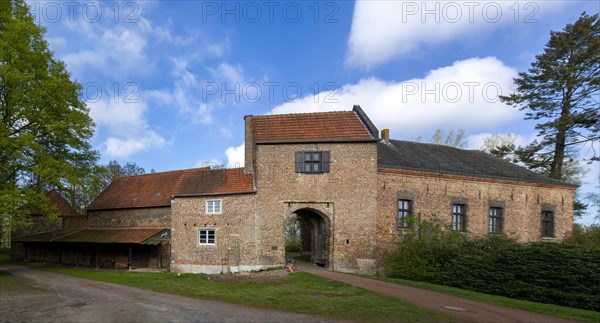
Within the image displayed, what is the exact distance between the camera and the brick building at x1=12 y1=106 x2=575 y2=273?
20750mm

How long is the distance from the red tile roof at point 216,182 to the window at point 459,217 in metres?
12.7

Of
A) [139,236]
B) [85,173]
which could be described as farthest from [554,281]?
[85,173]

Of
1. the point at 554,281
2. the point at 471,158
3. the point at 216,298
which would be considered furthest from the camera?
the point at 471,158

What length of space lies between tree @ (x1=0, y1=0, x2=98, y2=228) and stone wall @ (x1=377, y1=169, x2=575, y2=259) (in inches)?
727

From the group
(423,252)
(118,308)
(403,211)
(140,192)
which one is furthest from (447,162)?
(140,192)

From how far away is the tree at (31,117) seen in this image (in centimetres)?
1966

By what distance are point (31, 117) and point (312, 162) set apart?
52.5 feet

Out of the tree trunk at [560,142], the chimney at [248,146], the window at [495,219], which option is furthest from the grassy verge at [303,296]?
the tree trunk at [560,142]

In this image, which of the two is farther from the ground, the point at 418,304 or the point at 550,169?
the point at 550,169

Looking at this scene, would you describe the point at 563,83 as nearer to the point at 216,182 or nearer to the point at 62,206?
the point at 216,182

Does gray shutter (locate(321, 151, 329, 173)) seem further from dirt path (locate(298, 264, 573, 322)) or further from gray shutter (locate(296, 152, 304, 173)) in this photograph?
dirt path (locate(298, 264, 573, 322))

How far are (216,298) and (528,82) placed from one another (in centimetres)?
3048

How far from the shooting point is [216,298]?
13.3 metres

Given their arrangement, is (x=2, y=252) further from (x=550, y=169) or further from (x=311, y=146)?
(x=550, y=169)
